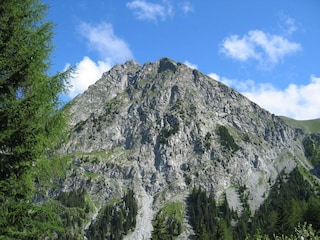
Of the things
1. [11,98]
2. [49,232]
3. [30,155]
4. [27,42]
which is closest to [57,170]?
[30,155]

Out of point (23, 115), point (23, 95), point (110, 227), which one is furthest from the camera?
point (110, 227)

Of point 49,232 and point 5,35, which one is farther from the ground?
point 5,35

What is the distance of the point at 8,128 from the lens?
1112 centimetres

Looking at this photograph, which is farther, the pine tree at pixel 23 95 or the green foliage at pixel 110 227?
the green foliage at pixel 110 227

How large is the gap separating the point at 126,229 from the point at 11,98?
193480 mm

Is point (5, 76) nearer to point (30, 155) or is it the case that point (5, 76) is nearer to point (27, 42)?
point (27, 42)

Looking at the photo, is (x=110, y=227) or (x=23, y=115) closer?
(x=23, y=115)

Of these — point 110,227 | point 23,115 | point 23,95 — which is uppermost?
point 23,95

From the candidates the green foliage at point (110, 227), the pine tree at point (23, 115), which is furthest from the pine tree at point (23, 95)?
the green foliage at point (110, 227)

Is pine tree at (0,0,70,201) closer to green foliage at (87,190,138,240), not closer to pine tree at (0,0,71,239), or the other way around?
pine tree at (0,0,71,239)

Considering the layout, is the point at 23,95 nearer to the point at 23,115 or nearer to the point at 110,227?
the point at 23,115

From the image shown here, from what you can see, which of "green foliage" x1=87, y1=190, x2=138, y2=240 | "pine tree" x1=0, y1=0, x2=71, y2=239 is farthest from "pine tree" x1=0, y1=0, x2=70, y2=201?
"green foliage" x1=87, y1=190, x2=138, y2=240

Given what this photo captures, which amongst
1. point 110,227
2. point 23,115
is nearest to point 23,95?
point 23,115

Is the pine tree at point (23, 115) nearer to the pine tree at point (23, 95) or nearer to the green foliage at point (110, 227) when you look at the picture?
the pine tree at point (23, 95)
